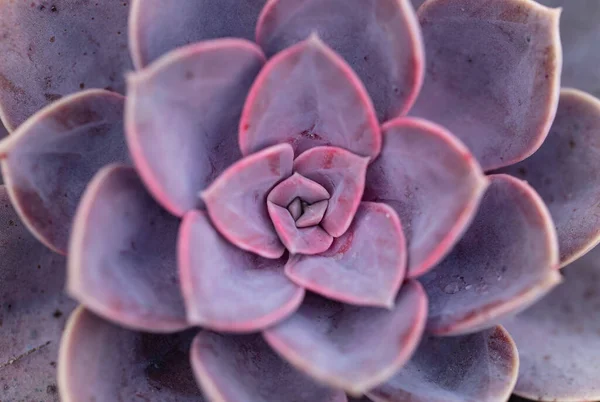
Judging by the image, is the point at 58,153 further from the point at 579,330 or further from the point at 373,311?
the point at 579,330

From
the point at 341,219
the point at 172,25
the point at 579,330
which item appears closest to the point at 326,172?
the point at 341,219

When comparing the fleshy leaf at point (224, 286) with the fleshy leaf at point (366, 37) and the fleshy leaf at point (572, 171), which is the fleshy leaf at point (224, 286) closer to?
the fleshy leaf at point (366, 37)

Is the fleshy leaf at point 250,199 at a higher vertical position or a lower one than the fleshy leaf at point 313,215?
higher

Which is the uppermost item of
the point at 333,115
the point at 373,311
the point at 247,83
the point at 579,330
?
the point at 247,83

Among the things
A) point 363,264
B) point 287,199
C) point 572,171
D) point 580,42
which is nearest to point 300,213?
point 287,199

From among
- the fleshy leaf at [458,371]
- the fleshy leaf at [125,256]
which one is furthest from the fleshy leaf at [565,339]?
the fleshy leaf at [125,256]
